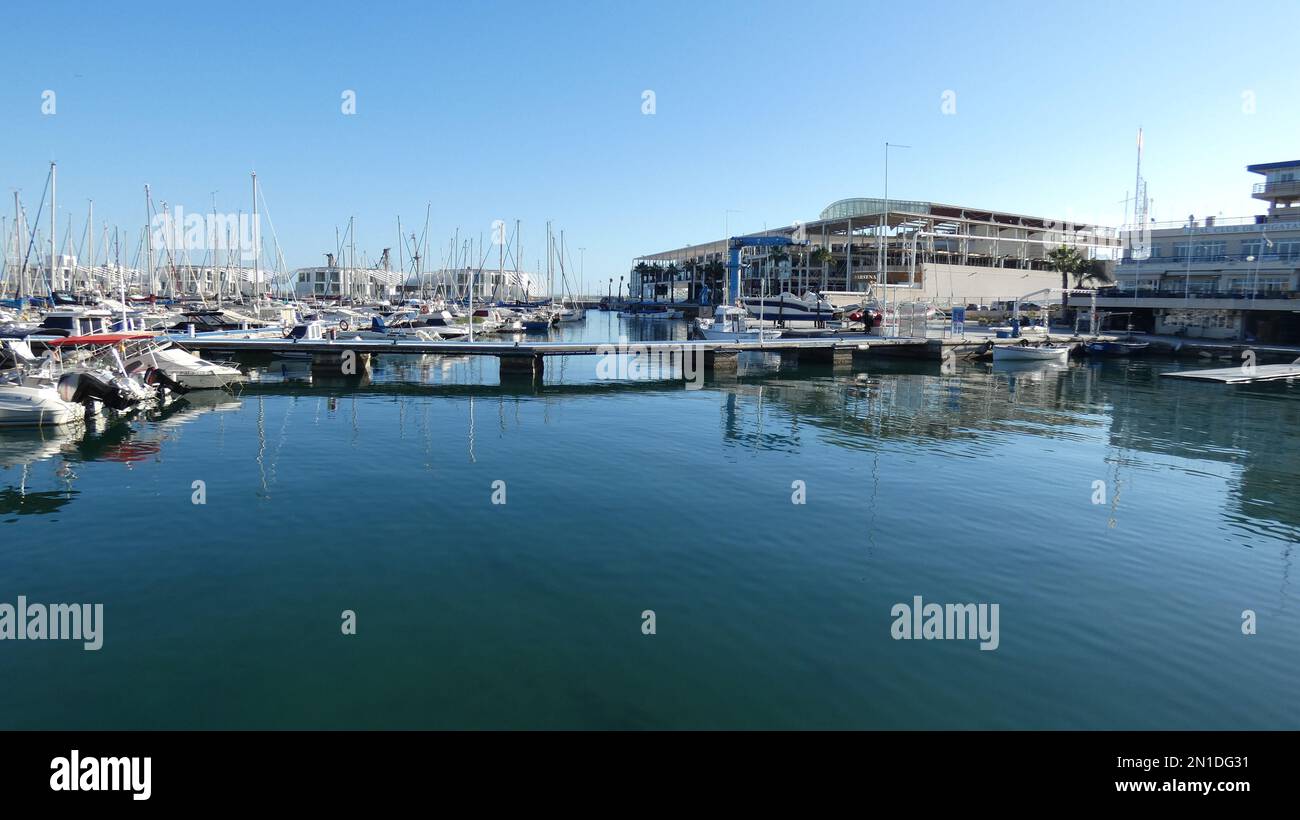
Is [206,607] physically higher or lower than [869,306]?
lower

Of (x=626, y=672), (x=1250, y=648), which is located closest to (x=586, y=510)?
(x=626, y=672)

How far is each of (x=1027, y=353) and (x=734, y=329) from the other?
26.5m

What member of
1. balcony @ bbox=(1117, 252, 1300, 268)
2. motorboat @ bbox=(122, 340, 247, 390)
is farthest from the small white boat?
motorboat @ bbox=(122, 340, 247, 390)

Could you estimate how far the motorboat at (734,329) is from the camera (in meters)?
71.6

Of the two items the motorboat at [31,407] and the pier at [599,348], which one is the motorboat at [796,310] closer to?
the pier at [599,348]

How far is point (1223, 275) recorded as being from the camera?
256ft

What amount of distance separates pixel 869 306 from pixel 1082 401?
52963 millimetres

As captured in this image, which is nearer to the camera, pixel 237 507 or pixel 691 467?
pixel 237 507

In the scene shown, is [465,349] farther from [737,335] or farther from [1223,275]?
[1223,275]

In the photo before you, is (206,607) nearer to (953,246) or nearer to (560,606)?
(560,606)

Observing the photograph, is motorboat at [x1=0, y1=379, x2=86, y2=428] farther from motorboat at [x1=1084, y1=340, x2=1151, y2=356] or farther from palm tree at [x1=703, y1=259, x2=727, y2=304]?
palm tree at [x1=703, y1=259, x2=727, y2=304]

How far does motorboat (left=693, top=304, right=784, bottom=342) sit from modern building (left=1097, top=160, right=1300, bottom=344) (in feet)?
136

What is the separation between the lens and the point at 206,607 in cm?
1432

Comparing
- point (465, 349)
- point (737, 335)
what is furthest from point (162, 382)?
point (737, 335)
